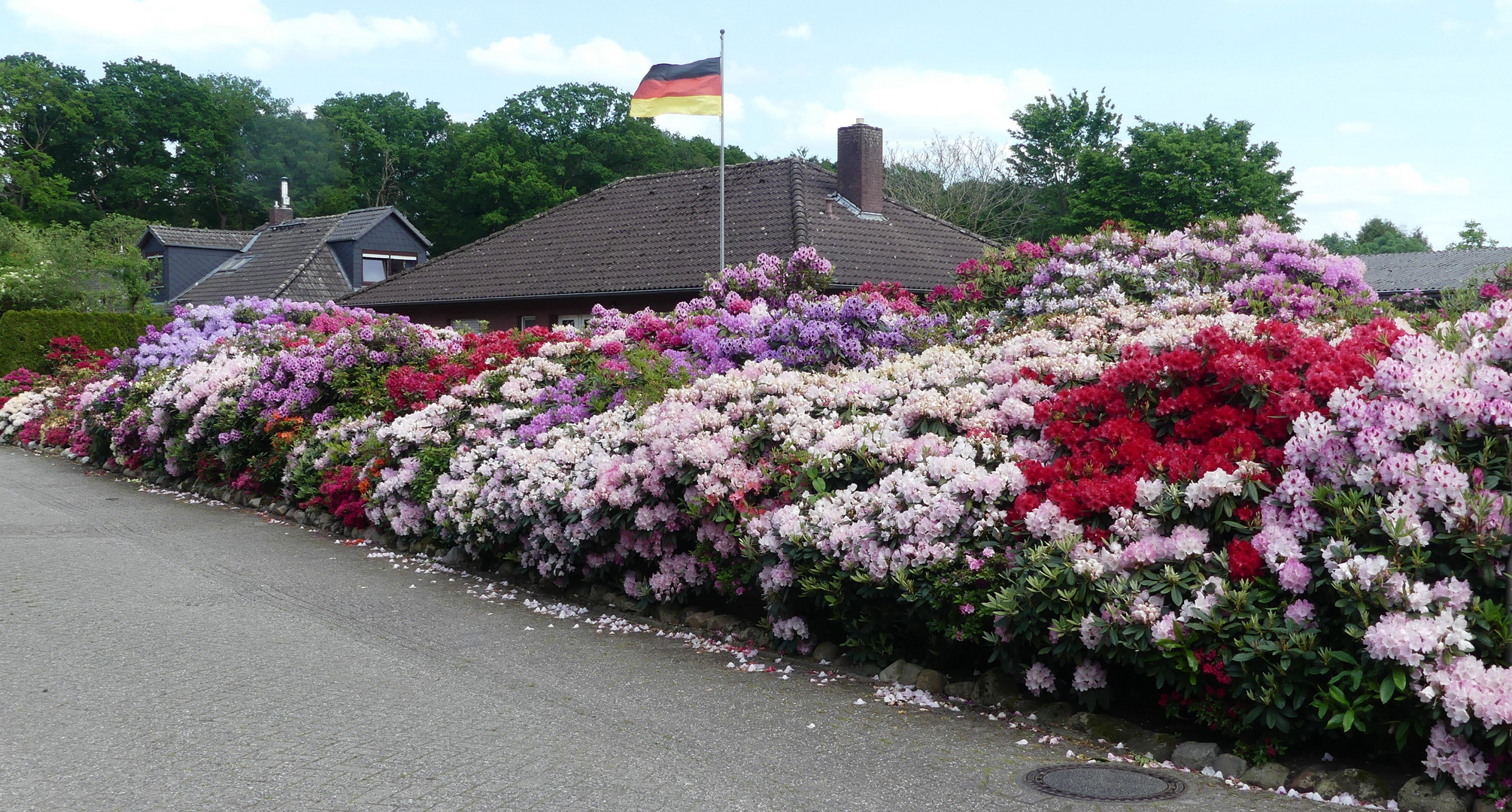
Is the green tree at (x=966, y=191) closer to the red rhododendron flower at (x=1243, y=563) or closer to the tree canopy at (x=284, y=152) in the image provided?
the tree canopy at (x=284, y=152)

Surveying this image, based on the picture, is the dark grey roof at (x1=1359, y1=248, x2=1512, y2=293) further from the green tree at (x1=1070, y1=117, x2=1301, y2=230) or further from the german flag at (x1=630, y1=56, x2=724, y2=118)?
the german flag at (x1=630, y1=56, x2=724, y2=118)

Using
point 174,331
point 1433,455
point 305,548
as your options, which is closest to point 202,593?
point 305,548

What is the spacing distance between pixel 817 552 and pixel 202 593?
470 cm

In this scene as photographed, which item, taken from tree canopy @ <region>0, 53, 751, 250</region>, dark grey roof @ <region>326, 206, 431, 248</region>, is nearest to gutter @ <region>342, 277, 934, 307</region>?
dark grey roof @ <region>326, 206, 431, 248</region>

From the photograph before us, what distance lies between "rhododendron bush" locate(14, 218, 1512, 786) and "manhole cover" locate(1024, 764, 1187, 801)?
0.37m

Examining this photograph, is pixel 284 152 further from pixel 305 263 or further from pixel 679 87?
pixel 679 87

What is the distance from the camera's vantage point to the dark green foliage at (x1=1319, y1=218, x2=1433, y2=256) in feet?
291

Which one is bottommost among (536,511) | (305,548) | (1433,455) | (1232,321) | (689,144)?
(305,548)

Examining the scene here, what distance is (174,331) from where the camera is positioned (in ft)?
57.0

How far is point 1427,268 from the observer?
41000mm

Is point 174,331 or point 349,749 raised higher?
point 174,331

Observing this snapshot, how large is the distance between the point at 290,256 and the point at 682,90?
90.7 feet

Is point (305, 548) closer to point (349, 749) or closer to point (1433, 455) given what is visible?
point (349, 749)

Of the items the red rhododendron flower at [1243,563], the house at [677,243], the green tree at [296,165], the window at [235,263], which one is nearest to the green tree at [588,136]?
the green tree at [296,165]
